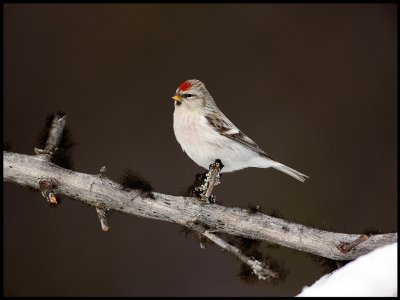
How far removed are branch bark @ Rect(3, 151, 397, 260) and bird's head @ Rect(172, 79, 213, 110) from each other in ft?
1.69

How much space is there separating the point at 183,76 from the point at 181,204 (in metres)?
1.84

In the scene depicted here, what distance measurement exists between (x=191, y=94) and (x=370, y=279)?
1108mm

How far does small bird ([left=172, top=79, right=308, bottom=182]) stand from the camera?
2.52m

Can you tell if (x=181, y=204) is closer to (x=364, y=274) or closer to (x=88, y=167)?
(x=364, y=274)

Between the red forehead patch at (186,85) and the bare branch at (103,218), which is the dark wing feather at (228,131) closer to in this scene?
the red forehead patch at (186,85)

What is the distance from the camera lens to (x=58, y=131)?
7.28ft

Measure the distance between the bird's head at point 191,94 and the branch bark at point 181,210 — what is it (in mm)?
515

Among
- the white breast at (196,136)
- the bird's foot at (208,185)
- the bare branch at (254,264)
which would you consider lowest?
the bare branch at (254,264)

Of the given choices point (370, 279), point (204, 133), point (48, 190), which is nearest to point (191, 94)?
point (204, 133)

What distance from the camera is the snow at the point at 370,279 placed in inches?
71.3

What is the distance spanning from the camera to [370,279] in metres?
1.83

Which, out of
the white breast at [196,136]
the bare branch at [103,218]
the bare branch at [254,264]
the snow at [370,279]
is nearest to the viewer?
the snow at [370,279]

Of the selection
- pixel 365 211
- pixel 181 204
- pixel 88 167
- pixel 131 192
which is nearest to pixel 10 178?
pixel 131 192

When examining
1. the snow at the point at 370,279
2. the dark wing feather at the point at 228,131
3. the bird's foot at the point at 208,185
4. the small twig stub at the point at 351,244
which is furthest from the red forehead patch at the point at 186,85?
the snow at the point at 370,279
